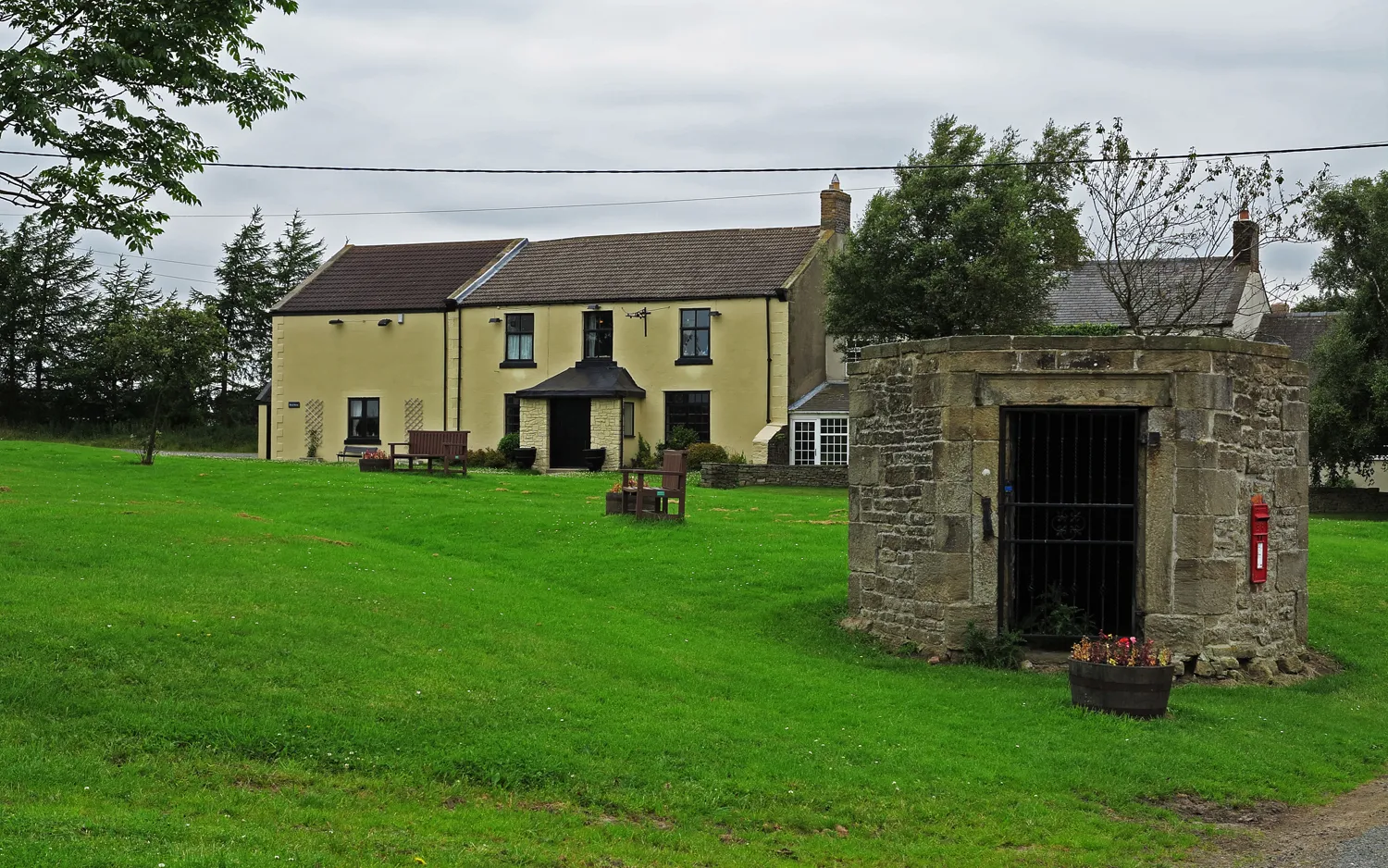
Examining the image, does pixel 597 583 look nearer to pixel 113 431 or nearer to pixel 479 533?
pixel 479 533

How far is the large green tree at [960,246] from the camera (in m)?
35.0

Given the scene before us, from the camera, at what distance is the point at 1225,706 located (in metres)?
11.6

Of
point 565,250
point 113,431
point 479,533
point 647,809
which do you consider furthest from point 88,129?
point 113,431

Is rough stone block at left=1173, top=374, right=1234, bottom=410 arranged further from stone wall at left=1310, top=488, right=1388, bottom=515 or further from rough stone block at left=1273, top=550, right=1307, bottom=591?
stone wall at left=1310, top=488, right=1388, bottom=515

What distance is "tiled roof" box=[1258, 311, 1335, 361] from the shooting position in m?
42.2

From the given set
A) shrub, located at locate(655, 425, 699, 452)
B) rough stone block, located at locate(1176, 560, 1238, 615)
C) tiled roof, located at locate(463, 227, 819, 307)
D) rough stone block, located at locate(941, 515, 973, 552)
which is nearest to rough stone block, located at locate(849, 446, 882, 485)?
rough stone block, located at locate(941, 515, 973, 552)

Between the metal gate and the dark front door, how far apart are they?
25.8 meters

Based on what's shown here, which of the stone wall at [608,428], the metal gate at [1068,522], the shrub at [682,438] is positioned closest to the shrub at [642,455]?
the shrub at [682,438]

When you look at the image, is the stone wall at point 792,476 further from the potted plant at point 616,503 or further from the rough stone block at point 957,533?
the rough stone block at point 957,533

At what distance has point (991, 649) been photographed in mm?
12867

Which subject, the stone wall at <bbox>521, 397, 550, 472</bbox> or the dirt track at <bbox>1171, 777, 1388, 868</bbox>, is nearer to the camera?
the dirt track at <bbox>1171, 777, 1388, 868</bbox>

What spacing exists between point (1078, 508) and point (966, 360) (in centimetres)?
255

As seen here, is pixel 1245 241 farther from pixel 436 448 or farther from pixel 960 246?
pixel 436 448

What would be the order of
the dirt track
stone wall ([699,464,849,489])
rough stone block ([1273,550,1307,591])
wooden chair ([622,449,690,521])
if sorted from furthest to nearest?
stone wall ([699,464,849,489])
wooden chair ([622,449,690,521])
rough stone block ([1273,550,1307,591])
the dirt track
